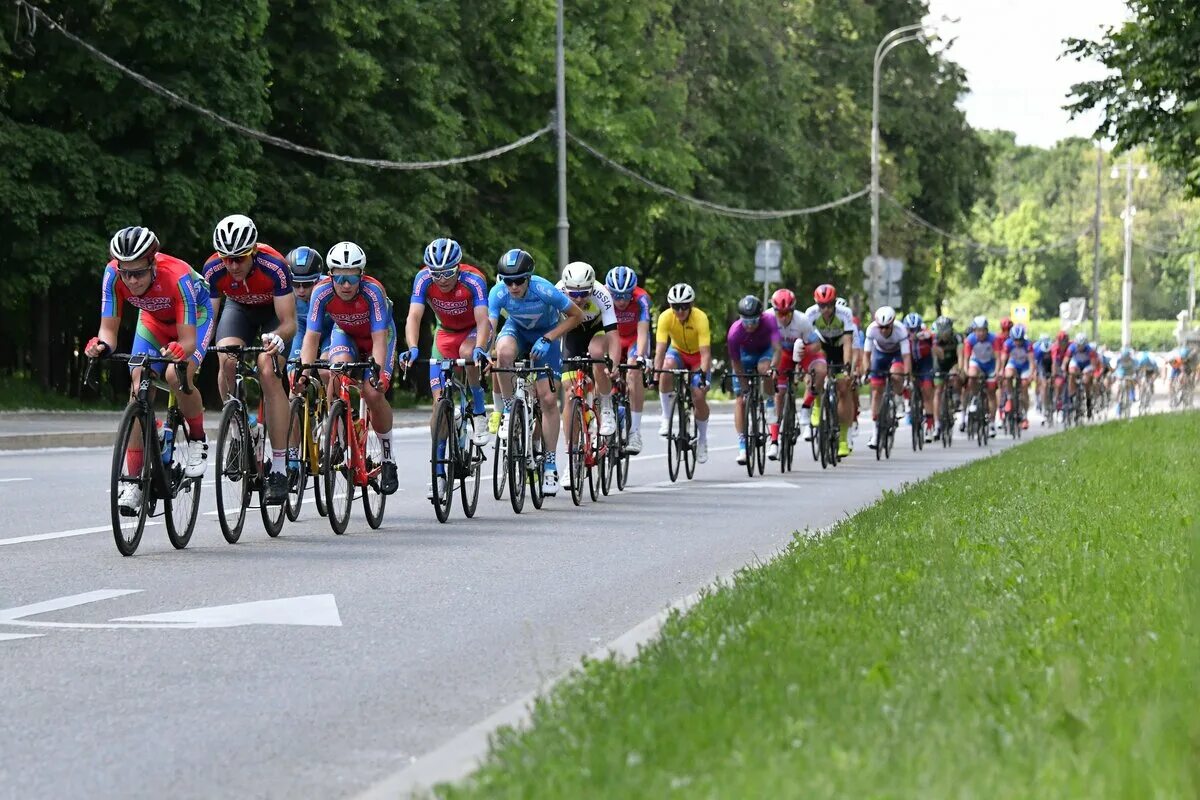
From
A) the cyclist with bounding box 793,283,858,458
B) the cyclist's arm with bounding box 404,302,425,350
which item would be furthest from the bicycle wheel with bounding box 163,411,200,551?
the cyclist with bounding box 793,283,858,458

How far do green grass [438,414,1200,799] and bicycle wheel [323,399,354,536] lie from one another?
11.9 ft

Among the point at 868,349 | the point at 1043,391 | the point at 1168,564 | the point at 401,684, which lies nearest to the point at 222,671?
the point at 401,684

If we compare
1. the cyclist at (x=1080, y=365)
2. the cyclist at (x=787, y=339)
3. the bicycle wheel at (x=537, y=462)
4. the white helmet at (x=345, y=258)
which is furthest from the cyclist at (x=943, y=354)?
the white helmet at (x=345, y=258)

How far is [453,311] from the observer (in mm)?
15758

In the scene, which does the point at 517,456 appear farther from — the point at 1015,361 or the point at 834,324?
the point at 1015,361

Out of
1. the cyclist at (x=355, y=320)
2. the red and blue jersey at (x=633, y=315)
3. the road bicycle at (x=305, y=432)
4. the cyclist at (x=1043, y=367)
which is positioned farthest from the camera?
the cyclist at (x=1043, y=367)

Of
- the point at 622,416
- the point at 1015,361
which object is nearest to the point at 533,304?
the point at 622,416

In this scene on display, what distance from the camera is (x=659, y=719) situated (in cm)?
593

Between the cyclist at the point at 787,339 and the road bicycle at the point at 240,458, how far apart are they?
9330 mm

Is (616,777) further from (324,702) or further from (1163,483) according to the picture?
(1163,483)

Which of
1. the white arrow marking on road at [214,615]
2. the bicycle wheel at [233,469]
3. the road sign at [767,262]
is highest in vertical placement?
the road sign at [767,262]

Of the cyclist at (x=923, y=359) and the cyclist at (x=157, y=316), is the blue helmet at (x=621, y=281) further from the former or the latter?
the cyclist at (x=923, y=359)

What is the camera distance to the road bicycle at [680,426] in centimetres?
2039

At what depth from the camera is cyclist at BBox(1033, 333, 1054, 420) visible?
4247cm
